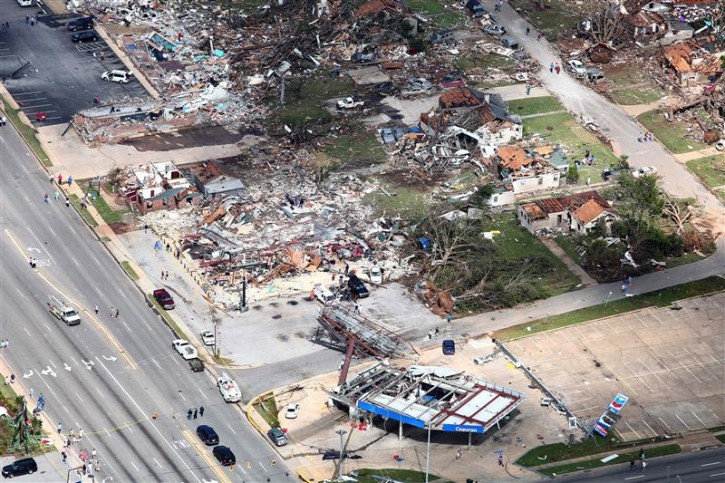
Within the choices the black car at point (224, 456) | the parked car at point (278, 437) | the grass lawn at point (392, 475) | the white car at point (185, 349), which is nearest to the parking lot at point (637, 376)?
the grass lawn at point (392, 475)

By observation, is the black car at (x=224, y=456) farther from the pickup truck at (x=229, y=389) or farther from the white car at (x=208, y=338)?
the white car at (x=208, y=338)

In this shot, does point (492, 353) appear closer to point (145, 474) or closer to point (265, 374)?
point (265, 374)

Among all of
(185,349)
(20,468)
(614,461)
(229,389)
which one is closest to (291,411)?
(229,389)

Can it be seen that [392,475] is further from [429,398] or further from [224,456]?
[224,456]

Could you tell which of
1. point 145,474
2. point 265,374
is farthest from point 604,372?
point 145,474

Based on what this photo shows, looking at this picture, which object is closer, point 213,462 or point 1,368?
point 213,462
